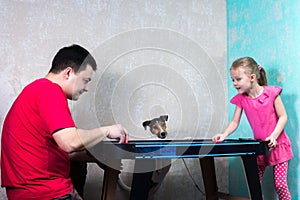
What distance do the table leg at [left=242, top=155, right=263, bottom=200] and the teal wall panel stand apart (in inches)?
20.8

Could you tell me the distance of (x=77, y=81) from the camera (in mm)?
1449

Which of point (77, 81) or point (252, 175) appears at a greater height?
point (77, 81)

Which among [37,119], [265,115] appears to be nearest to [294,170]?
[265,115]

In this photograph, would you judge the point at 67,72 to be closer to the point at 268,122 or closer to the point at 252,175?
the point at 252,175

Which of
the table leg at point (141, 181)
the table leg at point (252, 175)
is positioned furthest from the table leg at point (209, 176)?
the table leg at point (141, 181)

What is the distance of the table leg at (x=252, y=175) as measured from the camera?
161 cm

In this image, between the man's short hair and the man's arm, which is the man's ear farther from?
the man's arm

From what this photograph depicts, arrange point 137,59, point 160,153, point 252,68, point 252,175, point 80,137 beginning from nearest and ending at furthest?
point 80,137
point 160,153
point 252,175
point 252,68
point 137,59

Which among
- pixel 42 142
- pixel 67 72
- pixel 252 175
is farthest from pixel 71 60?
pixel 252 175

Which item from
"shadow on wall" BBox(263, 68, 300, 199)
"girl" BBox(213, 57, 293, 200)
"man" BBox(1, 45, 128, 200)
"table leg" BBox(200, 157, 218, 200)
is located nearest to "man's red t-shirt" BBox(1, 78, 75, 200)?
"man" BBox(1, 45, 128, 200)

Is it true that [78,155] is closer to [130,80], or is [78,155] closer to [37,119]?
[37,119]

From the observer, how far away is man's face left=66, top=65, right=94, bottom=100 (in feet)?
4.68

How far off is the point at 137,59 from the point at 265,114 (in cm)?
93

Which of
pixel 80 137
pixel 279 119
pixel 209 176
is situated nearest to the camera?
pixel 80 137
